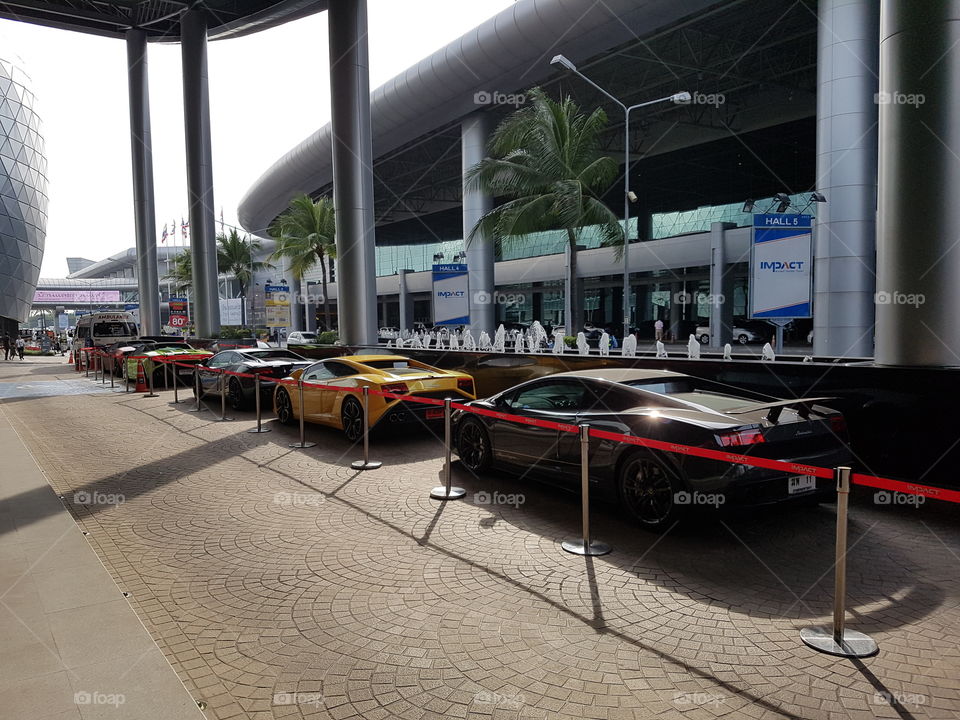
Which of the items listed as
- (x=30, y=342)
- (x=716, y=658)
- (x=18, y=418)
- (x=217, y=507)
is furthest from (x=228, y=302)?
(x=716, y=658)

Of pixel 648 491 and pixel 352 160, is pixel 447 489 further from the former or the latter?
pixel 352 160

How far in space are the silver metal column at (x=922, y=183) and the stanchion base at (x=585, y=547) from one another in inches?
189

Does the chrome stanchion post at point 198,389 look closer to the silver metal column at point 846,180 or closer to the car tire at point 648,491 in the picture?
the car tire at point 648,491

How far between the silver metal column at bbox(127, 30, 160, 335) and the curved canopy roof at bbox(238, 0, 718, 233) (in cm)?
1075

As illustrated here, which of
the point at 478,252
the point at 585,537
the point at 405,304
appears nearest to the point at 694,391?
the point at 585,537

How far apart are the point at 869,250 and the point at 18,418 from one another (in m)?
22.8

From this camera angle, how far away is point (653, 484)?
5.60m

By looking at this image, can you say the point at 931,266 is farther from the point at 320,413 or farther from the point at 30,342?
the point at 30,342

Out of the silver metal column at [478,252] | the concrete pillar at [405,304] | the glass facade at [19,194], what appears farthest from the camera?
the glass facade at [19,194]

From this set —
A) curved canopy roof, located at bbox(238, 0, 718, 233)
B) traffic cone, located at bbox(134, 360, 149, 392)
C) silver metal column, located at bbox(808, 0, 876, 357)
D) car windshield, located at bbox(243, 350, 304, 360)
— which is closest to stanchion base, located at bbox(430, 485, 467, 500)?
car windshield, located at bbox(243, 350, 304, 360)

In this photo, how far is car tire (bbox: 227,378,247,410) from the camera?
14.0 metres

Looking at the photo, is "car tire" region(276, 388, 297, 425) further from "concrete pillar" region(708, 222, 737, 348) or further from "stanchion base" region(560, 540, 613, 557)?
"concrete pillar" region(708, 222, 737, 348)

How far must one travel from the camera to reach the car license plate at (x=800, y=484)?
537 cm

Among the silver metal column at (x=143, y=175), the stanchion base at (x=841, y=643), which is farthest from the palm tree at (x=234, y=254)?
the stanchion base at (x=841, y=643)
